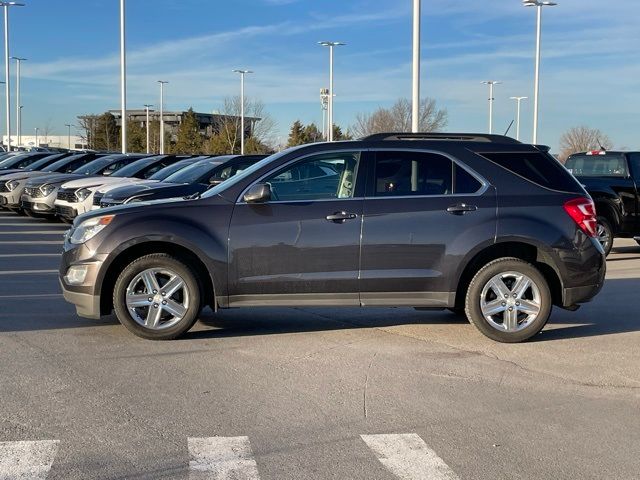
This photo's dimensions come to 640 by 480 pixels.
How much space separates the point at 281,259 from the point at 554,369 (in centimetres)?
259

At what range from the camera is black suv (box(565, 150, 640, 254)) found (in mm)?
14227

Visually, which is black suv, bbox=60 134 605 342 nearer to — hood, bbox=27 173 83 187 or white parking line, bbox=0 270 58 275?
white parking line, bbox=0 270 58 275

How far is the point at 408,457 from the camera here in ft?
14.7

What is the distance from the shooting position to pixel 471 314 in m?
7.25

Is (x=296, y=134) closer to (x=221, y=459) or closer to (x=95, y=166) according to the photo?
(x=95, y=166)

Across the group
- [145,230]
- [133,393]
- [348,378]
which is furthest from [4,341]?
[348,378]

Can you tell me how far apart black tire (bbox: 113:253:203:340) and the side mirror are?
2.87ft

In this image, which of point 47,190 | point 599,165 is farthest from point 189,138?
point 599,165

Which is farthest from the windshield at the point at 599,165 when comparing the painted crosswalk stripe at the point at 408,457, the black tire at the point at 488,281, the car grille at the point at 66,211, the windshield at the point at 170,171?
the painted crosswalk stripe at the point at 408,457

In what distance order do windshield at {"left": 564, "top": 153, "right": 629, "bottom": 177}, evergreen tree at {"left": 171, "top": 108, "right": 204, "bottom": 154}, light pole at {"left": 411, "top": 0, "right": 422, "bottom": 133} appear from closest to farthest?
windshield at {"left": 564, "top": 153, "right": 629, "bottom": 177} < light pole at {"left": 411, "top": 0, "right": 422, "bottom": 133} < evergreen tree at {"left": 171, "top": 108, "right": 204, "bottom": 154}

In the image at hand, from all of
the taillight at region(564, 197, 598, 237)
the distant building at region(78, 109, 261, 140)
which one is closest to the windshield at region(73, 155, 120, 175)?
the taillight at region(564, 197, 598, 237)

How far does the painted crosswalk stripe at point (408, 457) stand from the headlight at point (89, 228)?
3.48 meters

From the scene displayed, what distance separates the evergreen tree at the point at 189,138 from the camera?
6494 centimetres

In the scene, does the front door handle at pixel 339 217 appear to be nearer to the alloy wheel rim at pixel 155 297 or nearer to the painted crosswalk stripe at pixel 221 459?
the alloy wheel rim at pixel 155 297
